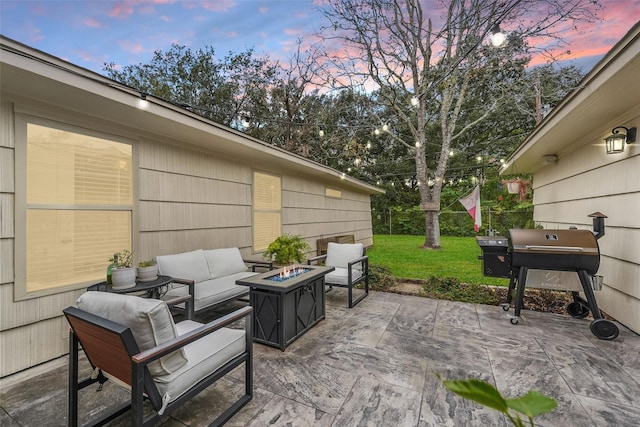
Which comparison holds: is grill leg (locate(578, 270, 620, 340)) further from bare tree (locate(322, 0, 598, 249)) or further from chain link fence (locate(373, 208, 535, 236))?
chain link fence (locate(373, 208, 535, 236))

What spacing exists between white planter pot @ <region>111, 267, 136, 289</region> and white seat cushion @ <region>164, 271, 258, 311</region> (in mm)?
554

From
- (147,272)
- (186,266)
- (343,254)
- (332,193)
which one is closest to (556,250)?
(343,254)

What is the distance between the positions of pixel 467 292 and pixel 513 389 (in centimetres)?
233

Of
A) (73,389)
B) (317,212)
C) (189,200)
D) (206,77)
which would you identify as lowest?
(73,389)

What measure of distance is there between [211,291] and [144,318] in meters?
1.96

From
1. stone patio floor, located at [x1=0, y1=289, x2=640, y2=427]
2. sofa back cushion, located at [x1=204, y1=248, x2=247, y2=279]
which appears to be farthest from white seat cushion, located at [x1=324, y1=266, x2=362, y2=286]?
sofa back cushion, located at [x1=204, y1=248, x2=247, y2=279]

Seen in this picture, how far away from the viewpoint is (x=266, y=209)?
565 centimetres

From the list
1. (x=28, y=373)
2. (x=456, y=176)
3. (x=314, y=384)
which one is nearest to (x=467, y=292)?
(x=314, y=384)

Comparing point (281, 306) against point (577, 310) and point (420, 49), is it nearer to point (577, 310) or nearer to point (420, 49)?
point (577, 310)

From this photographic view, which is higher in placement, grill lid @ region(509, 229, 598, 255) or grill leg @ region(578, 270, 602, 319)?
grill lid @ region(509, 229, 598, 255)

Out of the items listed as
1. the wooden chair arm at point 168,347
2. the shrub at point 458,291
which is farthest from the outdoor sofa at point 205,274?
the shrub at point 458,291

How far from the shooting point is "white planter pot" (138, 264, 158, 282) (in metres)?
3.00

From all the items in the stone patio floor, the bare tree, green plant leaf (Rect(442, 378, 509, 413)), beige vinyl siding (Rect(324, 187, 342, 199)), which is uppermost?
the bare tree

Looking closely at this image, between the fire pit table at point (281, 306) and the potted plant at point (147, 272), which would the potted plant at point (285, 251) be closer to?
the fire pit table at point (281, 306)
